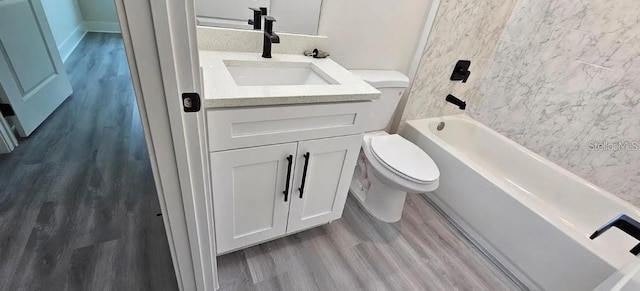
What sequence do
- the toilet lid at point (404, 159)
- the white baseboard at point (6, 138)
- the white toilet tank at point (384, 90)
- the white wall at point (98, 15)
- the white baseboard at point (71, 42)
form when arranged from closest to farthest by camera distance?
1. the toilet lid at point (404, 159)
2. the white toilet tank at point (384, 90)
3. the white baseboard at point (6, 138)
4. the white baseboard at point (71, 42)
5. the white wall at point (98, 15)

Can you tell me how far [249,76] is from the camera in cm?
128

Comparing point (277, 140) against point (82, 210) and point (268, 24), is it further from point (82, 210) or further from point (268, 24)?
point (82, 210)

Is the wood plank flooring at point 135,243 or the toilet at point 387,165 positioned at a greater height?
the toilet at point 387,165

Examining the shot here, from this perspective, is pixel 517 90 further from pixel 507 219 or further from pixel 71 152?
pixel 71 152

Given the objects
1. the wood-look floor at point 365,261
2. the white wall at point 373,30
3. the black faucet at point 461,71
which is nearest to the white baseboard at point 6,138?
the wood-look floor at point 365,261

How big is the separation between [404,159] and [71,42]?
14.2ft

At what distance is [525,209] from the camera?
1.34 meters

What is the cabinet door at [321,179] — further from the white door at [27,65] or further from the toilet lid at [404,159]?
the white door at [27,65]

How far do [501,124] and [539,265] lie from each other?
40.7 inches

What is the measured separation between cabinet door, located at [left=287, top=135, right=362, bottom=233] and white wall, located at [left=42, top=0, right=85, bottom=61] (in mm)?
3289

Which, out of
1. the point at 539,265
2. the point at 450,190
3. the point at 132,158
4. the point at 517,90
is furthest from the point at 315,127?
the point at 517,90

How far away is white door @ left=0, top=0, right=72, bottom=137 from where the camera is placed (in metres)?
1.70

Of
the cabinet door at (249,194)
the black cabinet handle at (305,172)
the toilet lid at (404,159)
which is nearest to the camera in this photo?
the cabinet door at (249,194)

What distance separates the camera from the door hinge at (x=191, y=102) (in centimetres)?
66
